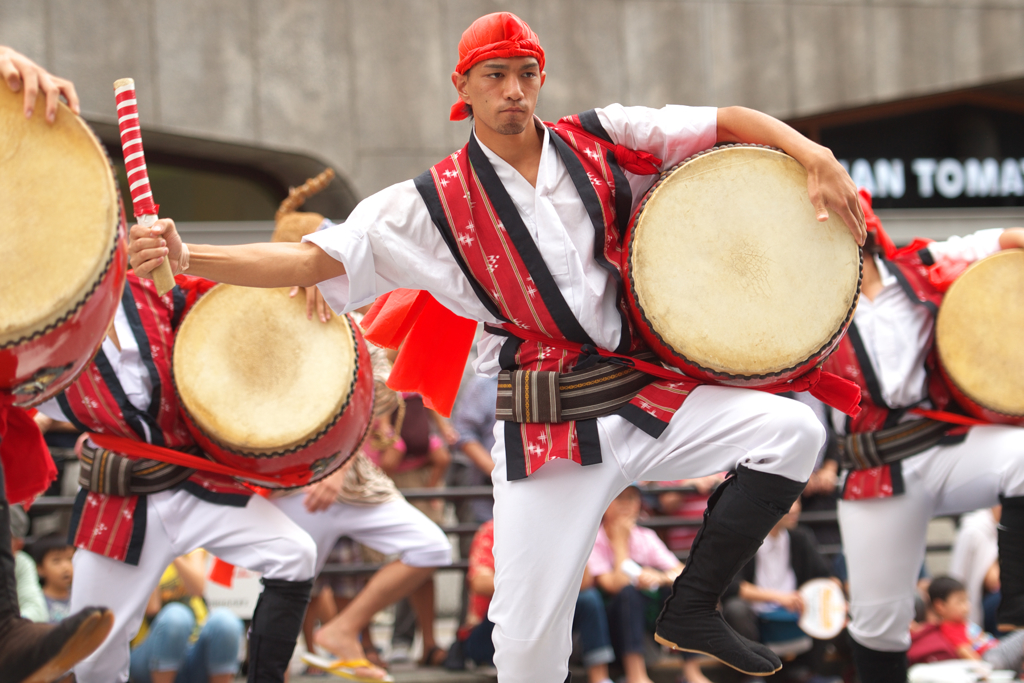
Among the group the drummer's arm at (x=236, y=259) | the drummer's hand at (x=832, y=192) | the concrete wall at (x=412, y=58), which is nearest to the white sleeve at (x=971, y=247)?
the drummer's hand at (x=832, y=192)

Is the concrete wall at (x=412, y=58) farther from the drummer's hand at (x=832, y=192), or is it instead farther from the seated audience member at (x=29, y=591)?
the drummer's hand at (x=832, y=192)

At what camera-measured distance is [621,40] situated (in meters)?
8.25

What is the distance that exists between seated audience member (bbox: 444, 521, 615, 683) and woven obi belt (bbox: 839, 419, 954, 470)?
1469mm

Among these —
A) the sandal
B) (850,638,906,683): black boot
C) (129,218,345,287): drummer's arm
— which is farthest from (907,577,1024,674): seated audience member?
(129,218,345,287): drummer's arm

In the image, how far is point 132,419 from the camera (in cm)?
315

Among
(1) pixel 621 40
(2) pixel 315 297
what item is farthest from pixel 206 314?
(1) pixel 621 40

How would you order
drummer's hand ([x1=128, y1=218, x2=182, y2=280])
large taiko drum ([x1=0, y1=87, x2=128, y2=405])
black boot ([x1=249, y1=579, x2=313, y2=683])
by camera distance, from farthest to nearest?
black boot ([x1=249, y1=579, x2=313, y2=683]), drummer's hand ([x1=128, y1=218, x2=182, y2=280]), large taiko drum ([x1=0, y1=87, x2=128, y2=405])

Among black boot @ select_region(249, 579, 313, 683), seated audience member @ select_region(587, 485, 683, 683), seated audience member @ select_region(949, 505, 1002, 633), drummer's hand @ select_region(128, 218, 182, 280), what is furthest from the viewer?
seated audience member @ select_region(949, 505, 1002, 633)

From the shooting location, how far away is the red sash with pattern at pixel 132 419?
312 cm

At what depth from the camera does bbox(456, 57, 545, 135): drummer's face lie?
2.47 meters

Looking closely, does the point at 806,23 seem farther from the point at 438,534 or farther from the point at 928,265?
the point at 438,534

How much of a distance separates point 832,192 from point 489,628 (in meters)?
2.70

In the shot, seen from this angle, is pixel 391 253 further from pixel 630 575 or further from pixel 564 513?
pixel 630 575

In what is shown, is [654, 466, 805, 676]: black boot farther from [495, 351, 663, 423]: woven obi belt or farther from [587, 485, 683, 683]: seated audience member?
[587, 485, 683, 683]: seated audience member
